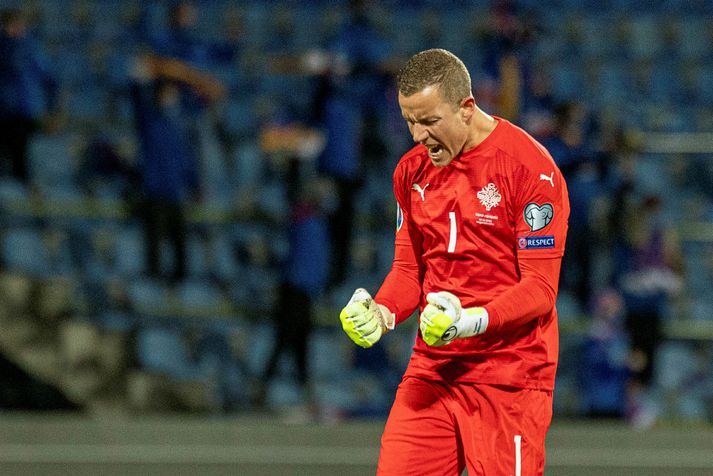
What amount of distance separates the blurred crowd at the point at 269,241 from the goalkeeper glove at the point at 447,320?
6095 millimetres

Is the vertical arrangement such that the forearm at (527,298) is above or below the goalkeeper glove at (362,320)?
above

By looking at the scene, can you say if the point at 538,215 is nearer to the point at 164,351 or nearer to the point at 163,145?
the point at 163,145

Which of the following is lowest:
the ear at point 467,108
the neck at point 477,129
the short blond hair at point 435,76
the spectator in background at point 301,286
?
the spectator in background at point 301,286

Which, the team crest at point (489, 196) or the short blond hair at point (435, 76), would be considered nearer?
the short blond hair at point (435, 76)

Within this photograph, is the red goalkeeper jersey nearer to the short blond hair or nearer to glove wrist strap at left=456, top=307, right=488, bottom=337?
glove wrist strap at left=456, top=307, right=488, bottom=337

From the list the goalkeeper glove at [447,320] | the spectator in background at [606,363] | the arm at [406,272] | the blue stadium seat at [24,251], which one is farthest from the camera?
the blue stadium seat at [24,251]

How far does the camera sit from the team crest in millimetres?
3547

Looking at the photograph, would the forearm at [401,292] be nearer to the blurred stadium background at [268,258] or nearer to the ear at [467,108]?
the ear at [467,108]

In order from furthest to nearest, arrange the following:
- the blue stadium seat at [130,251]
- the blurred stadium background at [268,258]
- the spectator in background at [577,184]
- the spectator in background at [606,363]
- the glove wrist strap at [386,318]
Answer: the blue stadium seat at [130,251], the spectator in background at [577,184], the blurred stadium background at [268,258], the spectator in background at [606,363], the glove wrist strap at [386,318]

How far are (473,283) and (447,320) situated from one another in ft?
A: 1.17

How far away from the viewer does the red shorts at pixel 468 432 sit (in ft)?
11.7

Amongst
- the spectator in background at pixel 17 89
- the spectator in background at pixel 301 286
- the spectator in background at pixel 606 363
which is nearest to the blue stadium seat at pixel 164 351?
the spectator in background at pixel 301 286

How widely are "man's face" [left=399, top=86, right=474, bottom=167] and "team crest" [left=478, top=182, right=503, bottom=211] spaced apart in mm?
144

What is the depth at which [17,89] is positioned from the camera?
9.62 metres
